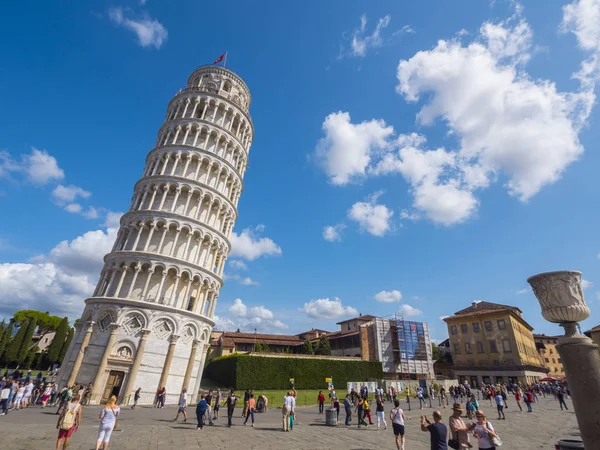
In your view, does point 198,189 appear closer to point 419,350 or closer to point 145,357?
point 145,357

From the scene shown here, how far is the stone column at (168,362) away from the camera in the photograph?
26.1 meters

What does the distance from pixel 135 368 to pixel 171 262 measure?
919cm

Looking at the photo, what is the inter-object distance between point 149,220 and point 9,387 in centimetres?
1627

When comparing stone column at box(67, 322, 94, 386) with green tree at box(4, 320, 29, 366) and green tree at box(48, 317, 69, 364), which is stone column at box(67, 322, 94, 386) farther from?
green tree at box(48, 317, 69, 364)

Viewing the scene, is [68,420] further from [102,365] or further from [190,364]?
[190,364]

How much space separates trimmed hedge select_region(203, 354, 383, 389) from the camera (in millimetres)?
38094

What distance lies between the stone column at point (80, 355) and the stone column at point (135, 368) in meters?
3.99

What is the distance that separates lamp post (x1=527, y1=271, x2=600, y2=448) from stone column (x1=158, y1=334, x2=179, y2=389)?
90.5 feet

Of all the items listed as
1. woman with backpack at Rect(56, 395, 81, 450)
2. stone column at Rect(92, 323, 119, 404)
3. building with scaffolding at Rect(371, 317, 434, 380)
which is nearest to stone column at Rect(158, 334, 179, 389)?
stone column at Rect(92, 323, 119, 404)

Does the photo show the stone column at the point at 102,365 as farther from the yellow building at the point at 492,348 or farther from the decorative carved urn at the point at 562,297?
the yellow building at the point at 492,348

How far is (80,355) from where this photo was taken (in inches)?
997

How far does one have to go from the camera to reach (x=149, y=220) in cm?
3062

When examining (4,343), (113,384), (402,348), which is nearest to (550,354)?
(402,348)

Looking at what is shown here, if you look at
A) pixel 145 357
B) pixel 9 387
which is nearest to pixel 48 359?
pixel 145 357
